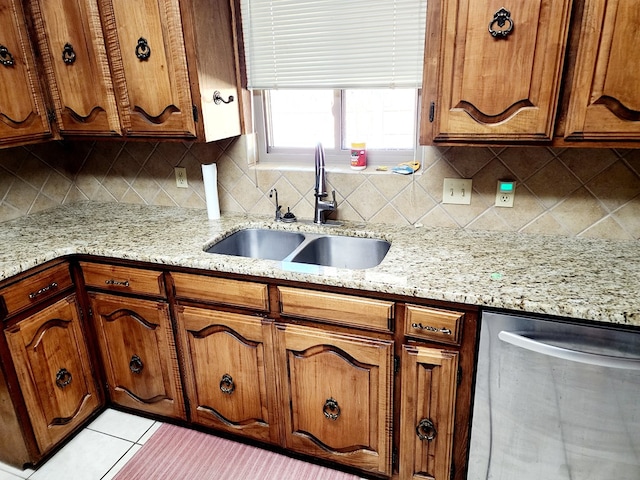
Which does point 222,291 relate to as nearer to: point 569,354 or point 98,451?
point 98,451

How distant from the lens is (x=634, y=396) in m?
1.22

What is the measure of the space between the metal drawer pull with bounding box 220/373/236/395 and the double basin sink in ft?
1.67

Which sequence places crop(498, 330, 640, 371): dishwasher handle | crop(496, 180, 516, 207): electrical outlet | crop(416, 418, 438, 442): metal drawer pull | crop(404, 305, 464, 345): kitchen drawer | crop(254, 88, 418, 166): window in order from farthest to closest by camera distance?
1. crop(254, 88, 418, 166): window
2. crop(496, 180, 516, 207): electrical outlet
3. crop(416, 418, 438, 442): metal drawer pull
4. crop(404, 305, 464, 345): kitchen drawer
5. crop(498, 330, 640, 371): dishwasher handle

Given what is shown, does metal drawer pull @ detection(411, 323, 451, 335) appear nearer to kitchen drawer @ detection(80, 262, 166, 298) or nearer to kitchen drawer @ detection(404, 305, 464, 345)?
kitchen drawer @ detection(404, 305, 464, 345)

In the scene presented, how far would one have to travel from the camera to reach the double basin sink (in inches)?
72.0

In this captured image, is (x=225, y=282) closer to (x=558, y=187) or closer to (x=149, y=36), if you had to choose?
(x=149, y=36)

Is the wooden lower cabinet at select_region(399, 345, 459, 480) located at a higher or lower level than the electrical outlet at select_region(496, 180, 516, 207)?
lower

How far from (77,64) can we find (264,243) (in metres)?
1.07

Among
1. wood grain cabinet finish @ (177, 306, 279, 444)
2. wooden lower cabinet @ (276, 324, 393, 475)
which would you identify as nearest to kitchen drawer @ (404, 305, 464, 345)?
wooden lower cabinet @ (276, 324, 393, 475)

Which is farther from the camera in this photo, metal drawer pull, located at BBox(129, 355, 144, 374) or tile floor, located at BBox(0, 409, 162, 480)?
metal drawer pull, located at BBox(129, 355, 144, 374)

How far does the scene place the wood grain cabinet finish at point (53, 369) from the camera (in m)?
1.66

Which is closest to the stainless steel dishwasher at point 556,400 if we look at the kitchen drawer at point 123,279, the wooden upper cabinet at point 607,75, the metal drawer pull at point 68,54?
the wooden upper cabinet at point 607,75

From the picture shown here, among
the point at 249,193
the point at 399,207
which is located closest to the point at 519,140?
the point at 399,207

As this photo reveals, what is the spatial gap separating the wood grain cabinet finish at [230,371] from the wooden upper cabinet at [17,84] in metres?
1.04
